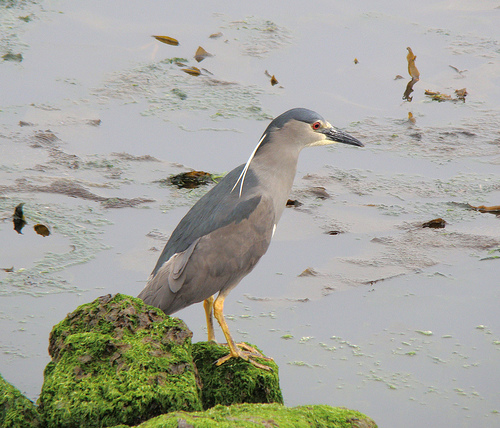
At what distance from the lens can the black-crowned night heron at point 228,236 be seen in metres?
3.52

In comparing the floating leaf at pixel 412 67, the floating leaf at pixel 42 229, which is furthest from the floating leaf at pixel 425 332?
the floating leaf at pixel 412 67

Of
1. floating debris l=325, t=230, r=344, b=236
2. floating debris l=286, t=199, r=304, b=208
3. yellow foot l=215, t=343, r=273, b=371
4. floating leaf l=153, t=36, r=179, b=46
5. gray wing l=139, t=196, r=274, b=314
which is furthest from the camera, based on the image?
floating leaf l=153, t=36, r=179, b=46

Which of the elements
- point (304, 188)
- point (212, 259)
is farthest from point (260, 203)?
point (304, 188)

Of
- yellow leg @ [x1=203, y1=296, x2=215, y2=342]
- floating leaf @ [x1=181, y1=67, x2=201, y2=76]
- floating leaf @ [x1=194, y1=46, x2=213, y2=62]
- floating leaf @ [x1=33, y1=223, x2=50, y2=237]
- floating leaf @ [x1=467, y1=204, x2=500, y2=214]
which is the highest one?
floating leaf @ [x1=194, y1=46, x2=213, y2=62]

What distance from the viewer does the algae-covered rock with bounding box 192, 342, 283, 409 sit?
3160 millimetres

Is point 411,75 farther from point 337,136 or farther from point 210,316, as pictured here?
point 210,316

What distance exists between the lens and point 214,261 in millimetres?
3594

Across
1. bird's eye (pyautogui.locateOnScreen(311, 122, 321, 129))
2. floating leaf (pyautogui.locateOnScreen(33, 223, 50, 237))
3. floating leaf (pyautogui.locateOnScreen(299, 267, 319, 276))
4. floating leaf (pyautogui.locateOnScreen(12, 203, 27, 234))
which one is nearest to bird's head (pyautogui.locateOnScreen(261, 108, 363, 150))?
bird's eye (pyautogui.locateOnScreen(311, 122, 321, 129))

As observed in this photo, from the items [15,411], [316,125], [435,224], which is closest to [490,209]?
[435,224]

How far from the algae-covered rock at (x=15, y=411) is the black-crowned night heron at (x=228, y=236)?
0.88m

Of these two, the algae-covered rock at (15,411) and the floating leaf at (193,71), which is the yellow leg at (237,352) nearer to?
the algae-covered rock at (15,411)

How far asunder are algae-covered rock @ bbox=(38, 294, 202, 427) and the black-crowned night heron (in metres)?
0.46

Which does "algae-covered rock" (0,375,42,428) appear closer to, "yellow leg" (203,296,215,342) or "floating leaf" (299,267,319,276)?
"yellow leg" (203,296,215,342)

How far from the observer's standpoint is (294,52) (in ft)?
25.9
